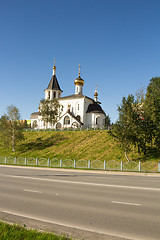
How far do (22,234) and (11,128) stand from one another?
40669mm

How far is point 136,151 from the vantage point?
2748 cm

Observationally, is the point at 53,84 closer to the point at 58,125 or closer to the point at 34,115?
the point at 34,115

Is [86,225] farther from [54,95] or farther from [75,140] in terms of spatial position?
[54,95]

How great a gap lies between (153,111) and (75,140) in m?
17.6

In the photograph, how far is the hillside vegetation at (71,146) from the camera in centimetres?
2975

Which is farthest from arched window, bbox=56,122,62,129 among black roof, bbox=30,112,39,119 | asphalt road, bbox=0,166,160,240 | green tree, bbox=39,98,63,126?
asphalt road, bbox=0,166,160,240

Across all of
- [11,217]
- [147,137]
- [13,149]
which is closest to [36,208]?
[11,217]

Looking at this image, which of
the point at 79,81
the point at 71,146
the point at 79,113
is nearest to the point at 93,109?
the point at 79,113

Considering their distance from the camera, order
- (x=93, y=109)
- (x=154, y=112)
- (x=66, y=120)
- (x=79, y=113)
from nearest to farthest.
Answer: (x=154, y=112) < (x=66, y=120) < (x=79, y=113) < (x=93, y=109)

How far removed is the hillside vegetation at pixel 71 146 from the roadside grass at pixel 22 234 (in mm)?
22351

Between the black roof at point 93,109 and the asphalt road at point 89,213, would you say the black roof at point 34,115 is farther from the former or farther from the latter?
the asphalt road at point 89,213

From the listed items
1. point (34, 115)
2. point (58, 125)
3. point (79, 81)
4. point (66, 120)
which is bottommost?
point (58, 125)

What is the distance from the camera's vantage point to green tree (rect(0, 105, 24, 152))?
41.7 m

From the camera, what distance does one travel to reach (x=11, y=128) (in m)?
42.7
